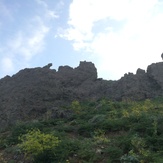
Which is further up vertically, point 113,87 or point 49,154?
point 113,87

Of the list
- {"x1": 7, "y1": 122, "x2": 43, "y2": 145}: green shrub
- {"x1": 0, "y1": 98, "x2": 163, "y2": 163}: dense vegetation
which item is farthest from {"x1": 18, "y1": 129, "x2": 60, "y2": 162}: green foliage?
{"x1": 7, "y1": 122, "x2": 43, "y2": 145}: green shrub

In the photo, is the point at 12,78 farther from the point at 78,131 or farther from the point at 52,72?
the point at 78,131

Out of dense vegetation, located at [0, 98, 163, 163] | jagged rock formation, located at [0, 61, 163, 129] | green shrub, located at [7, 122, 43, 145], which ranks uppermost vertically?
jagged rock formation, located at [0, 61, 163, 129]

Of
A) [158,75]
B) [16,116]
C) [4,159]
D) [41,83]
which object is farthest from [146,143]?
[158,75]

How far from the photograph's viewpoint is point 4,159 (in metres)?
14.4

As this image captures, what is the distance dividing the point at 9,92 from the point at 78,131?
13.7 meters

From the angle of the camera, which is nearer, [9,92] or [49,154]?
[49,154]

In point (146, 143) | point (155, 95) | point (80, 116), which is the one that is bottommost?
point (146, 143)

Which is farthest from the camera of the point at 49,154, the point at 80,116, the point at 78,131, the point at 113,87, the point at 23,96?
the point at 113,87

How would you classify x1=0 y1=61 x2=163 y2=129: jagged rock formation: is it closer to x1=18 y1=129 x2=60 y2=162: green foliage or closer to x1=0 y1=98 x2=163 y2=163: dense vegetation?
x1=0 y1=98 x2=163 y2=163: dense vegetation

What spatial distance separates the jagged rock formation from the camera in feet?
87.4

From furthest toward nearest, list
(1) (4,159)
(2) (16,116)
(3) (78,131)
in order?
1. (2) (16,116)
2. (3) (78,131)
3. (1) (4,159)

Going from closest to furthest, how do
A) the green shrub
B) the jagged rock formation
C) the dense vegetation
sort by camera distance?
the dense vegetation
the green shrub
the jagged rock formation

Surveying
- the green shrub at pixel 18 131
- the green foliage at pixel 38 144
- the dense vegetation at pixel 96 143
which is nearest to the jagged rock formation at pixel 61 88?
the green shrub at pixel 18 131
